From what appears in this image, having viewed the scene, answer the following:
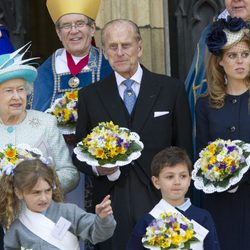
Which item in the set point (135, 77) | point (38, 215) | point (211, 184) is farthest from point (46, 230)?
point (135, 77)

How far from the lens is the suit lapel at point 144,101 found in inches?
252

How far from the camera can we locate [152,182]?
6.38 m

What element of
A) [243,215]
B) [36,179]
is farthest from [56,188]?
[243,215]

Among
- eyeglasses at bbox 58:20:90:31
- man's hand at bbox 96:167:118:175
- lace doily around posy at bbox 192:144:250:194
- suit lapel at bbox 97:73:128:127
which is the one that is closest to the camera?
lace doily around posy at bbox 192:144:250:194

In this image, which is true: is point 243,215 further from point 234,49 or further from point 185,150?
point 234,49

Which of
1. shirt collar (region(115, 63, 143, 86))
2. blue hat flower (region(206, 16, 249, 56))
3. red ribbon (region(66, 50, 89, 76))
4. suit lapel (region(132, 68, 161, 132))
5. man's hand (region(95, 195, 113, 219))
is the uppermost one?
blue hat flower (region(206, 16, 249, 56))

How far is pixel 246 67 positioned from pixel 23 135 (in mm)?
1373

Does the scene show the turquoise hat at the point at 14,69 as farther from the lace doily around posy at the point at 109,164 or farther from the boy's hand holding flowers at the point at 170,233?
the boy's hand holding flowers at the point at 170,233

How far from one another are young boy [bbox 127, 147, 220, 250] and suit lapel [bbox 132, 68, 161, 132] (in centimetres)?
45

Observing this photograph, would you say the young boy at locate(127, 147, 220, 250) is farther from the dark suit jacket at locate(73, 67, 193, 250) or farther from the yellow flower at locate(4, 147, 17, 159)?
the yellow flower at locate(4, 147, 17, 159)

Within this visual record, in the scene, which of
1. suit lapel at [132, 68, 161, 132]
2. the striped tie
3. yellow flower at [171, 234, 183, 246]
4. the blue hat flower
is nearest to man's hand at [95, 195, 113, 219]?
yellow flower at [171, 234, 183, 246]

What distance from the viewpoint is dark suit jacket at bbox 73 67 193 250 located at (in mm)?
6371

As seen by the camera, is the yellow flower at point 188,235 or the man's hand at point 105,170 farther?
the man's hand at point 105,170

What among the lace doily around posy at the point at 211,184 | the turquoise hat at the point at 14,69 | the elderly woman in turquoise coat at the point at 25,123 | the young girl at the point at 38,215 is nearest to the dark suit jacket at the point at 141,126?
the elderly woman in turquoise coat at the point at 25,123
